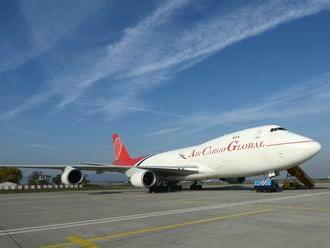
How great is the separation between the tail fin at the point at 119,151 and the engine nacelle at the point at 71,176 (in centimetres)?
1221

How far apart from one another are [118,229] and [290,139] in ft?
58.9

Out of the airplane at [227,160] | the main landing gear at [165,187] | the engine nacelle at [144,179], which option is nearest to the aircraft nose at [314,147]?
the airplane at [227,160]

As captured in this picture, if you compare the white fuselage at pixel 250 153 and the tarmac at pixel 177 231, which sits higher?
the white fuselage at pixel 250 153

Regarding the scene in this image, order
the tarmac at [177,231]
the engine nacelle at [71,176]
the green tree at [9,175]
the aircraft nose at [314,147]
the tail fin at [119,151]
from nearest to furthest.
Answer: the tarmac at [177,231], the aircraft nose at [314,147], the engine nacelle at [71,176], the tail fin at [119,151], the green tree at [9,175]

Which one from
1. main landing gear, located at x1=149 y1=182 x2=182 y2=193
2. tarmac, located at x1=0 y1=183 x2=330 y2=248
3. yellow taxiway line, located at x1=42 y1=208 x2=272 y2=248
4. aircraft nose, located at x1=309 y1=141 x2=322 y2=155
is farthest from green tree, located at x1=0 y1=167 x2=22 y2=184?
yellow taxiway line, located at x1=42 y1=208 x2=272 y2=248

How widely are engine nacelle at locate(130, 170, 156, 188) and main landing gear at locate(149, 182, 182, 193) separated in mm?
945

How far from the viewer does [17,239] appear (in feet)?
26.6

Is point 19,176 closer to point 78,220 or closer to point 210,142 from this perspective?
point 210,142

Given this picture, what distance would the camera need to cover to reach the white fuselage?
23938 millimetres

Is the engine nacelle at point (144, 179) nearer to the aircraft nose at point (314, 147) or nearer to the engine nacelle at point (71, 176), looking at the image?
the engine nacelle at point (71, 176)

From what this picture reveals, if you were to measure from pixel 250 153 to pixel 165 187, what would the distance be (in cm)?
933

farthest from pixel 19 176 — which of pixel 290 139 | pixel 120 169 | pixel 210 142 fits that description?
pixel 290 139

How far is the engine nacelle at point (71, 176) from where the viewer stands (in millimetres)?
30772

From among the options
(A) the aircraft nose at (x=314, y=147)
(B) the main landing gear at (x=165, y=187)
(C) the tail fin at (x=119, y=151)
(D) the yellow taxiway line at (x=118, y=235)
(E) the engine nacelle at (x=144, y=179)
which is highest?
(C) the tail fin at (x=119, y=151)
